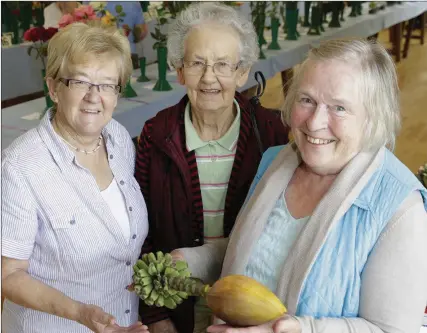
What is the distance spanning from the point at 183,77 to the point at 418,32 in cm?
996

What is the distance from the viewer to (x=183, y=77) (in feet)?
5.59

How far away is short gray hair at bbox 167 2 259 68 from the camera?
1658mm

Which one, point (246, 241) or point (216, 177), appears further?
point (216, 177)

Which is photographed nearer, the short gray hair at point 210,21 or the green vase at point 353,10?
the short gray hair at point 210,21

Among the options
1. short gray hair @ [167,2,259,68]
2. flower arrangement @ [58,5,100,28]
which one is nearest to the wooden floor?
flower arrangement @ [58,5,100,28]

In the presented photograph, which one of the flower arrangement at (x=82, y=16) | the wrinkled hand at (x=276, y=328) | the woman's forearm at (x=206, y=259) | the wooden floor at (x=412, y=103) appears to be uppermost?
the flower arrangement at (x=82, y=16)

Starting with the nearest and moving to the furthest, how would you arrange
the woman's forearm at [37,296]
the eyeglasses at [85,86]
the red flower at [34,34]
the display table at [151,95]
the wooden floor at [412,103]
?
the woman's forearm at [37,296]
the eyeglasses at [85,86]
the red flower at [34,34]
the display table at [151,95]
the wooden floor at [412,103]

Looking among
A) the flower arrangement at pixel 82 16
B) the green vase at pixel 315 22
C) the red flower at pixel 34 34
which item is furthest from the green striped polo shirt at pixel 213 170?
the green vase at pixel 315 22

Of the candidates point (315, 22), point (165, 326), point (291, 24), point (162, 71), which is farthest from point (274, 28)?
point (165, 326)

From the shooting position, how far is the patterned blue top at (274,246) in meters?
1.28

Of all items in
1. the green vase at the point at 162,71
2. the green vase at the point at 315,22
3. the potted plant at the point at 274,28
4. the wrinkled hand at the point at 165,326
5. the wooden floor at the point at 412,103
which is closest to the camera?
the wrinkled hand at the point at 165,326

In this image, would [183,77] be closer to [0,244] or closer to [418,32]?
[0,244]

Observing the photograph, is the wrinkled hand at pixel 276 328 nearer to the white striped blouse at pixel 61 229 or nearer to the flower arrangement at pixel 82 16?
the white striped blouse at pixel 61 229

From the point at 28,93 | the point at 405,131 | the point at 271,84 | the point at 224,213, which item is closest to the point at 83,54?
the point at 224,213
